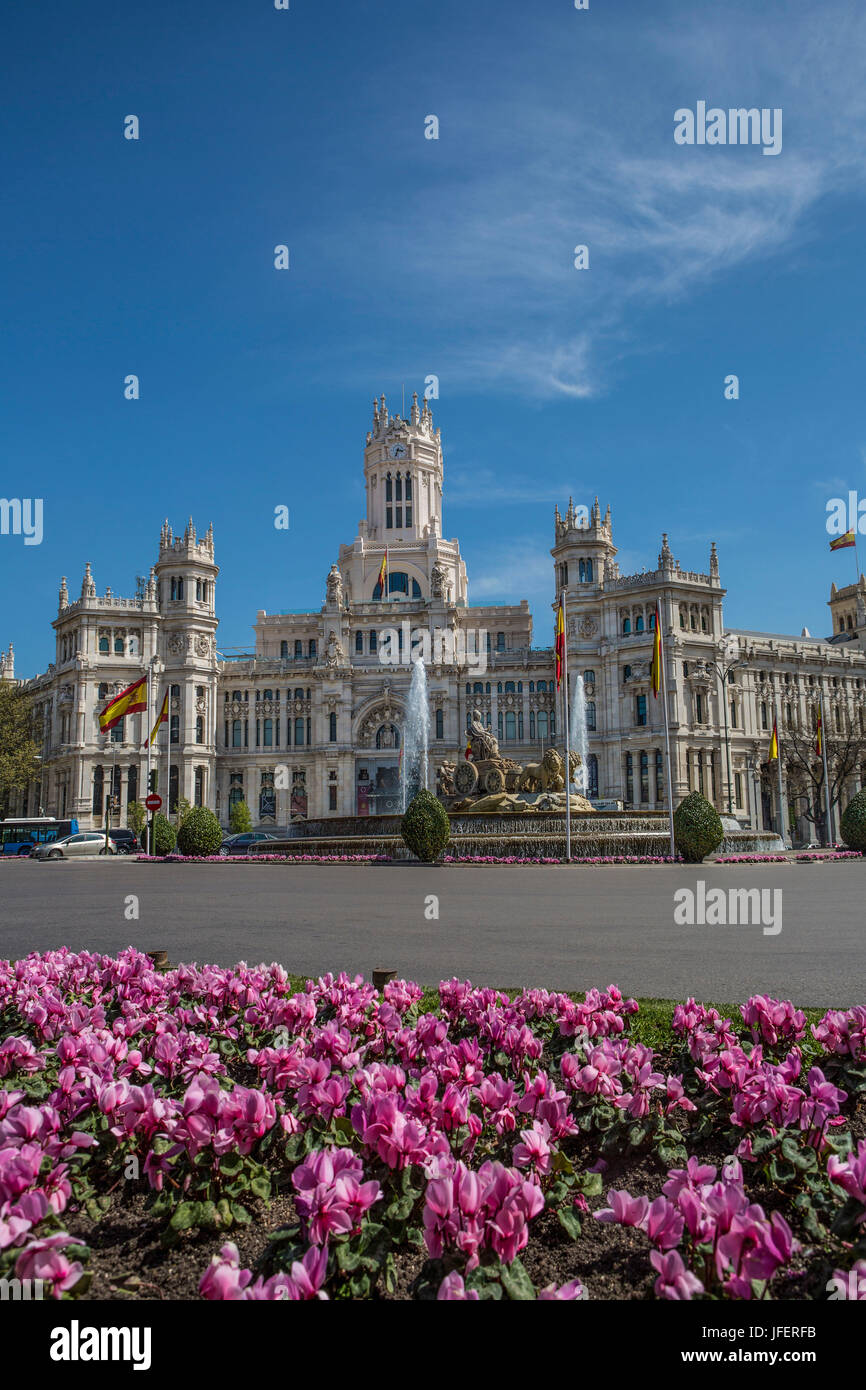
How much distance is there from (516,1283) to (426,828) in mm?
29527

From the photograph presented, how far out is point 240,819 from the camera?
254ft

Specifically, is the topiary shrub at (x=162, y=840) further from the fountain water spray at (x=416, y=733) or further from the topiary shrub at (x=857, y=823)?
the topiary shrub at (x=857, y=823)

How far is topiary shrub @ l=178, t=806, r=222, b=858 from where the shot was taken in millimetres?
42812

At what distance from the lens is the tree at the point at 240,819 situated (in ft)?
253

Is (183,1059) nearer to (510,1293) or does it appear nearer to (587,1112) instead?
(587,1112)

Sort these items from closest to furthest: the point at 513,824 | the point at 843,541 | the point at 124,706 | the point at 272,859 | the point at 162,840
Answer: the point at 513,824 < the point at 272,859 < the point at 124,706 < the point at 162,840 < the point at 843,541

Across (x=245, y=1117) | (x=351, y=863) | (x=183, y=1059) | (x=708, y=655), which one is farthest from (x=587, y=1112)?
(x=708, y=655)

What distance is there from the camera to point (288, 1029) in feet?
20.1

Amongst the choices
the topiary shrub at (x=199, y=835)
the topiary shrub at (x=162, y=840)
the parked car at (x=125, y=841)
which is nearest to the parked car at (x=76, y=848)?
the parked car at (x=125, y=841)

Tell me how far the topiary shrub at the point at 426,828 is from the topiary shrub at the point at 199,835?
43.4 feet

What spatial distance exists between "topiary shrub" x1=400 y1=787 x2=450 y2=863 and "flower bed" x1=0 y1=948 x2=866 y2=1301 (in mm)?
26238

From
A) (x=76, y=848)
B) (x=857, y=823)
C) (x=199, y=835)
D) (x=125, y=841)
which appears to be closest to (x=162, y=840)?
(x=199, y=835)

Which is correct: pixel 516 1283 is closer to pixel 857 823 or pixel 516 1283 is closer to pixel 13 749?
pixel 857 823
